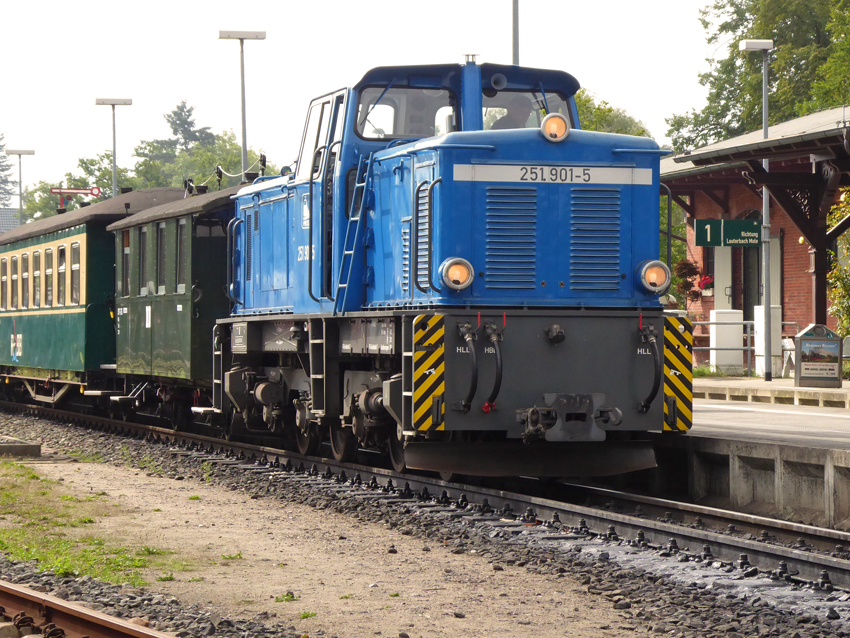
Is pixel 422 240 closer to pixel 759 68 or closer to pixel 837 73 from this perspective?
pixel 837 73

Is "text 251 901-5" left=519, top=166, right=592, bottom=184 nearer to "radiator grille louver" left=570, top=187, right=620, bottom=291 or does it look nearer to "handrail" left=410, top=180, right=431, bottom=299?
"radiator grille louver" left=570, top=187, right=620, bottom=291

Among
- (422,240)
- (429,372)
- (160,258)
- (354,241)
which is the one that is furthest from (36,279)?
(429,372)

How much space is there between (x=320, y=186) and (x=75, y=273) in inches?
369

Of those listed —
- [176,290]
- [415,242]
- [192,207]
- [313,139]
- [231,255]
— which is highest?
[313,139]

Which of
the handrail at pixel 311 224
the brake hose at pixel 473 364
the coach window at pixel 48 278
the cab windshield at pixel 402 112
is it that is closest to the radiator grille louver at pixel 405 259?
the brake hose at pixel 473 364

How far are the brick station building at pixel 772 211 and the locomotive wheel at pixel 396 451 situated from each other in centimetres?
1036

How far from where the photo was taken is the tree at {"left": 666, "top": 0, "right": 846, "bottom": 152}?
54562 millimetres

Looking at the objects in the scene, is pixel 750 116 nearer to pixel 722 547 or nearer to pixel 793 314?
pixel 793 314

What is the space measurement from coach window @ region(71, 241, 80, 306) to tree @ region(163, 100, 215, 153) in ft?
448

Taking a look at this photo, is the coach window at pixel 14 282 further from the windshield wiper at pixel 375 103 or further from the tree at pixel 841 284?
the tree at pixel 841 284

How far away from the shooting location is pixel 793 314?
29094 mm

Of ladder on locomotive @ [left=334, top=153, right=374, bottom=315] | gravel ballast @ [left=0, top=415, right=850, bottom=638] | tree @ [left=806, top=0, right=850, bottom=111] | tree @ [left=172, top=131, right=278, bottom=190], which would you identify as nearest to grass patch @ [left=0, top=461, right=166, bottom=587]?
gravel ballast @ [left=0, top=415, right=850, bottom=638]

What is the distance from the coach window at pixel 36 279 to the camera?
2159 centimetres

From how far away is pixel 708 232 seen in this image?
1012 inches
